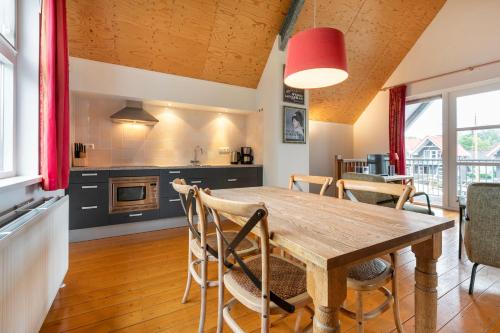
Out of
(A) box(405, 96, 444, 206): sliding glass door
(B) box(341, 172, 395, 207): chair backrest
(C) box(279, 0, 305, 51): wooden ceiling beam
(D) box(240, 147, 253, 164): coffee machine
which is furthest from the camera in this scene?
(A) box(405, 96, 444, 206): sliding glass door

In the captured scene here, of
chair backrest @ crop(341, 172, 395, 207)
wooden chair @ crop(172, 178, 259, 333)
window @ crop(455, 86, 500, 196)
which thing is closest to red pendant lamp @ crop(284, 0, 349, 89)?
wooden chair @ crop(172, 178, 259, 333)

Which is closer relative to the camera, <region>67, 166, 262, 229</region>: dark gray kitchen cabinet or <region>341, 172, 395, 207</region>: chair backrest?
<region>341, 172, 395, 207</region>: chair backrest

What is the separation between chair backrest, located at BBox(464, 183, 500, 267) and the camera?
1.71 m

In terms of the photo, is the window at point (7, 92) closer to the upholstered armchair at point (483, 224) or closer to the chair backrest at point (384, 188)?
the chair backrest at point (384, 188)

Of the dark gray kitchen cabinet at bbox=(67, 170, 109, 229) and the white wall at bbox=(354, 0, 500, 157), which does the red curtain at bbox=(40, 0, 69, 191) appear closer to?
the dark gray kitchen cabinet at bbox=(67, 170, 109, 229)

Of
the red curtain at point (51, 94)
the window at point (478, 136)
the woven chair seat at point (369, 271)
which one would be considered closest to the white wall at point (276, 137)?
the woven chair seat at point (369, 271)

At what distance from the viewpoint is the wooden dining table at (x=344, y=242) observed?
791 millimetres

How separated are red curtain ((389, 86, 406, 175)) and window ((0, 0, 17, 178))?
5578mm

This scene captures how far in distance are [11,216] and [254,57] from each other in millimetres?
3605

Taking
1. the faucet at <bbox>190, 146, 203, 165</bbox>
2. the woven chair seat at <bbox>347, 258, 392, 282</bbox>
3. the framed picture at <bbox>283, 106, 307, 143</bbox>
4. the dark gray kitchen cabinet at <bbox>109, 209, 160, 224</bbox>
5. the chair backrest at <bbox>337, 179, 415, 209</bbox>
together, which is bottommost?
the dark gray kitchen cabinet at <bbox>109, 209, 160, 224</bbox>

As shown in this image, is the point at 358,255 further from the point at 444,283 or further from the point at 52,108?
the point at 52,108

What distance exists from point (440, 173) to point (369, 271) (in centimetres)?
499

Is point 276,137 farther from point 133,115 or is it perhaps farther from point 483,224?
point 483,224

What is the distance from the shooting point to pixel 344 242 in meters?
0.88
